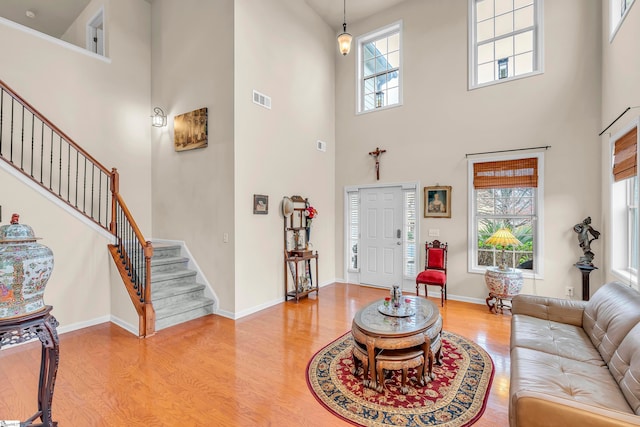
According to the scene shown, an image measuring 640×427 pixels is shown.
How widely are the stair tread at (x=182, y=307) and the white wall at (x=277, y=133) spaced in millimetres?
569

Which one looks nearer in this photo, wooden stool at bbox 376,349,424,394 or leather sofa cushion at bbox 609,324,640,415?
leather sofa cushion at bbox 609,324,640,415

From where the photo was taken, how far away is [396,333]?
2.55 meters

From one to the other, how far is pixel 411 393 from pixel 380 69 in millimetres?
5925

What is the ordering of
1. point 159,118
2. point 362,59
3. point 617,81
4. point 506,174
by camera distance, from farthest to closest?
point 362,59 < point 159,118 < point 506,174 < point 617,81

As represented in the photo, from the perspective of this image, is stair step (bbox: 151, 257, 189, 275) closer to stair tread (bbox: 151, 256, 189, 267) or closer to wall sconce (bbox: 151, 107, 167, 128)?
stair tread (bbox: 151, 256, 189, 267)

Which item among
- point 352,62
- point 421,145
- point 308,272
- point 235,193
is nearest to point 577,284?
point 421,145

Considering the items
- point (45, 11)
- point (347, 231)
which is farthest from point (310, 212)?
point (45, 11)

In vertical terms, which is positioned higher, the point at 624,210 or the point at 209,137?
the point at 209,137

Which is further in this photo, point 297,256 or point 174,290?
point 297,256

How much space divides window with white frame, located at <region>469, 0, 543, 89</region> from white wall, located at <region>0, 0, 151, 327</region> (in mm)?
6050

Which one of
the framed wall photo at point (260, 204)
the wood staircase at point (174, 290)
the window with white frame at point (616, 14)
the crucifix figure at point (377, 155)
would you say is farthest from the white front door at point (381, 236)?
the window with white frame at point (616, 14)

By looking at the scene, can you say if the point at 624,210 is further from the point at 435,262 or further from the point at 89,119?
the point at 89,119

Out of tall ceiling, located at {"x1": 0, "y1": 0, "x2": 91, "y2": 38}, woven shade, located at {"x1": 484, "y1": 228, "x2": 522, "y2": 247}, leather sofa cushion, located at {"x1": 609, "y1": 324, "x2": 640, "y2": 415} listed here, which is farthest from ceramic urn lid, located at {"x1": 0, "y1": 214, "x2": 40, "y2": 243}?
tall ceiling, located at {"x1": 0, "y1": 0, "x2": 91, "y2": 38}

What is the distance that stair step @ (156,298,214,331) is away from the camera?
4.11 meters
